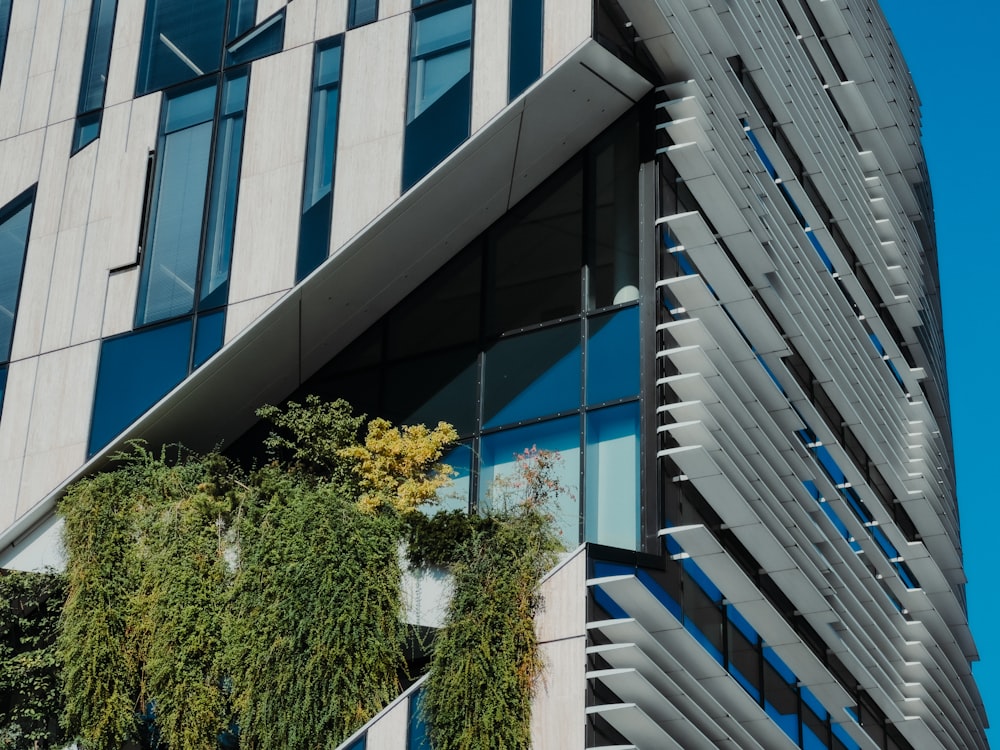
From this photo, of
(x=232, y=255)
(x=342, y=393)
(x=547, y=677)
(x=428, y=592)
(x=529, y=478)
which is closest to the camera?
(x=547, y=677)

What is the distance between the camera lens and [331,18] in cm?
2359

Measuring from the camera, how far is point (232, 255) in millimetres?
22531

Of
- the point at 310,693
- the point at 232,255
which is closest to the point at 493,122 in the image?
the point at 232,255

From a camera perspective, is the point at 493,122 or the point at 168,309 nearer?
the point at 493,122

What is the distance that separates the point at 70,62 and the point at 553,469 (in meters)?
10.3

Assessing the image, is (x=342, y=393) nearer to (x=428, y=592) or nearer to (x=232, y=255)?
(x=232, y=255)

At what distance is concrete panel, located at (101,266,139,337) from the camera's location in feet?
75.6

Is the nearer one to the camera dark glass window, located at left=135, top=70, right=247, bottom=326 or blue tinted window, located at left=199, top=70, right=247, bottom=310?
blue tinted window, located at left=199, top=70, right=247, bottom=310

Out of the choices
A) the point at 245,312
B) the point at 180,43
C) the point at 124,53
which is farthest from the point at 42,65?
the point at 245,312

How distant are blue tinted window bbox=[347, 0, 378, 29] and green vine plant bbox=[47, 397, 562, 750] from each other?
541 centimetres

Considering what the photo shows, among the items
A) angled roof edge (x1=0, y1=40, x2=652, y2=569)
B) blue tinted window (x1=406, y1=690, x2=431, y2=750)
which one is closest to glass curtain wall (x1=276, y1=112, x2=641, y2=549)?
angled roof edge (x1=0, y1=40, x2=652, y2=569)

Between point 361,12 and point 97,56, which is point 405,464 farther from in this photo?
point 97,56

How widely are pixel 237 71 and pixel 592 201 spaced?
215 inches

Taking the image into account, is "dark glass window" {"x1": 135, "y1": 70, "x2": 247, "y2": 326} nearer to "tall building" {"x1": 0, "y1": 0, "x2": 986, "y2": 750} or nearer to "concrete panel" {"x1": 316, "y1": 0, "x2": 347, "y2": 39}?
"tall building" {"x1": 0, "y1": 0, "x2": 986, "y2": 750}
